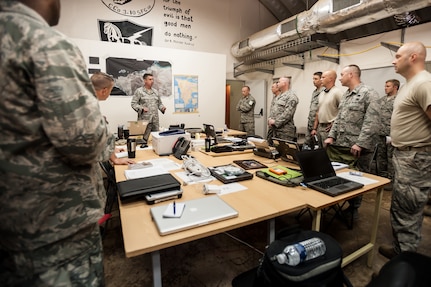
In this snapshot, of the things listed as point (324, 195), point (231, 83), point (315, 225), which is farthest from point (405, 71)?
point (231, 83)

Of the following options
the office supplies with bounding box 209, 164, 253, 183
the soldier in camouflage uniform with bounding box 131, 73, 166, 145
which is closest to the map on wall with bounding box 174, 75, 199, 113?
the soldier in camouflage uniform with bounding box 131, 73, 166, 145

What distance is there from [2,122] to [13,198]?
0.77ft

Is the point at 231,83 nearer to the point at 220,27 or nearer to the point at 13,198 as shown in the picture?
the point at 220,27

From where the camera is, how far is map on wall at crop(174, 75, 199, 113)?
528 cm

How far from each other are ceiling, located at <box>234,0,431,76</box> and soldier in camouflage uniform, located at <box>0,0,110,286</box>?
14.2ft

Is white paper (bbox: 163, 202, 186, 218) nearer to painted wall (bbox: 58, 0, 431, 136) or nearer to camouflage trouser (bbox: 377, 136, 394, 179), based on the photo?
camouflage trouser (bbox: 377, 136, 394, 179)

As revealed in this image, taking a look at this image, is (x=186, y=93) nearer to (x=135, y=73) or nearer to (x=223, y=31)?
(x=135, y=73)

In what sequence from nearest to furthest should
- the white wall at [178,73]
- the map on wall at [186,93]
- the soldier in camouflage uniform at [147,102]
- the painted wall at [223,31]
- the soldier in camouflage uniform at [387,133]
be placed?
the soldier in camouflage uniform at [387,133], the painted wall at [223,31], the soldier in camouflage uniform at [147,102], the white wall at [178,73], the map on wall at [186,93]

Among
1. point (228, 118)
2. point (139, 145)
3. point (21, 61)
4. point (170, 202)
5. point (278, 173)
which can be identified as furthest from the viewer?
point (228, 118)

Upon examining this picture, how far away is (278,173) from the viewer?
1.74 metres

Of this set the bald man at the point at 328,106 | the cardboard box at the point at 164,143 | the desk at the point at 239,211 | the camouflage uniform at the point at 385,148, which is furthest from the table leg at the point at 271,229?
the camouflage uniform at the point at 385,148

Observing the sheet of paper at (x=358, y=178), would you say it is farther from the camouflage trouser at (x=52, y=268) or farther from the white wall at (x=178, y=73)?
the white wall at (x=178, y=73)

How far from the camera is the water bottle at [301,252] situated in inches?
38.7

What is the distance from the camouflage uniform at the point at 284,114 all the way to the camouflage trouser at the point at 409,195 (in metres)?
2.42
